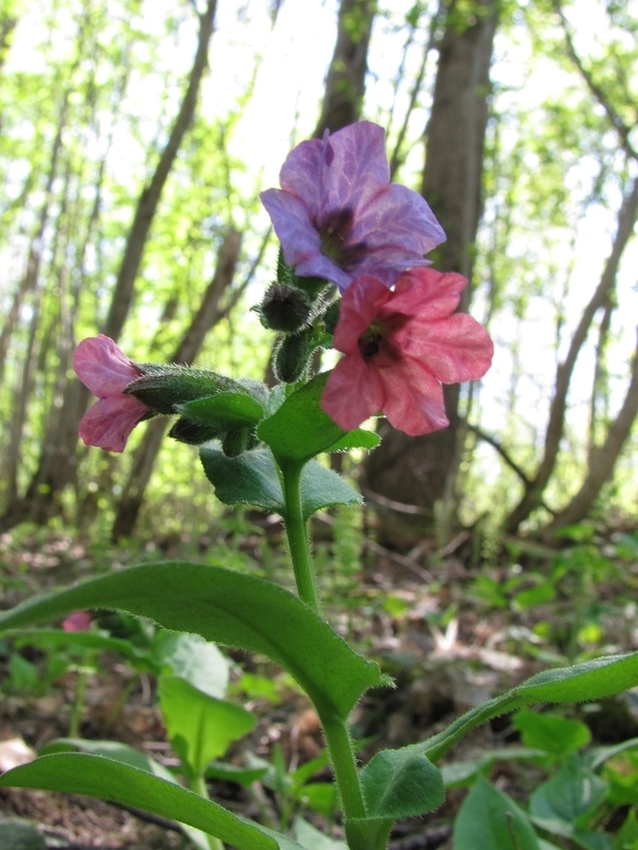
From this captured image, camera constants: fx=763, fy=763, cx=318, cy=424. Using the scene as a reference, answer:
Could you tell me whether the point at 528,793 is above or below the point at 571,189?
below

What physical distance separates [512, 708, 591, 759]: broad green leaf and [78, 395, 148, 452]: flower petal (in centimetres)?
116


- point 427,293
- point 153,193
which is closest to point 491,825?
point 427,293

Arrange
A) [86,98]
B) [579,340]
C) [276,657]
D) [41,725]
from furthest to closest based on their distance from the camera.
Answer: [86,98] < [579,340] < [41,725] < [276,657]

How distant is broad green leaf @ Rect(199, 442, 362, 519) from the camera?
3.69 feet

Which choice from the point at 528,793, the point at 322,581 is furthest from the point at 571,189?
the point at 528,793

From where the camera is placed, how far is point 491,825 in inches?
55.5

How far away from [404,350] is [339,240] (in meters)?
0.20

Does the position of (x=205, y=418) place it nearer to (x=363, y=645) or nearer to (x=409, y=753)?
(x=409, y=753)

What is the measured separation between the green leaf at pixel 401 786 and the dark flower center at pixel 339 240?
28.2 inches

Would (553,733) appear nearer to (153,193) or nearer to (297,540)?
(297,540)

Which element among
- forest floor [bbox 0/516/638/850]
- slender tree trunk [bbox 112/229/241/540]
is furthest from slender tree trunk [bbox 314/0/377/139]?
forest floor [bbox 0/516/638/850]

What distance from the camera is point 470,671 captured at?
9.53 ft

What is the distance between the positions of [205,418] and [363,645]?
191 centimetres

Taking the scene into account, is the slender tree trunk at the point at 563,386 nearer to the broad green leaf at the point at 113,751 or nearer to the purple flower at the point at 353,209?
the broad green leaf at the point at 113,751
